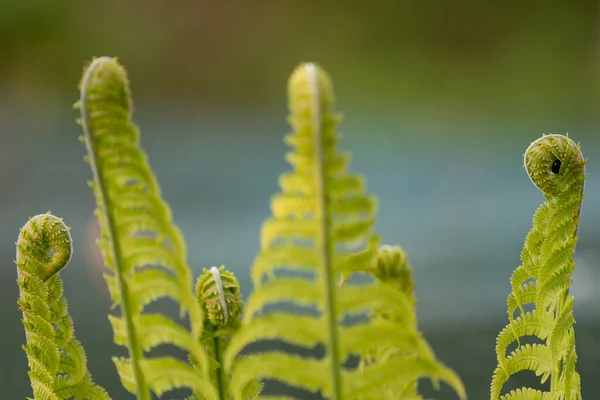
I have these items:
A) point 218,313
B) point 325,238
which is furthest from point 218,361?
point 325,238

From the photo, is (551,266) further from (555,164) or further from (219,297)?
(219,297)

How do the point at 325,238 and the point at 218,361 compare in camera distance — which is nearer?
the point at 325,238

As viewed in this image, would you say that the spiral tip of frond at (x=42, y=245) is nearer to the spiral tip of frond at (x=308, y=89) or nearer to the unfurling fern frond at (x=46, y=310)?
the unfurling fern frond at (x=46, y=310)

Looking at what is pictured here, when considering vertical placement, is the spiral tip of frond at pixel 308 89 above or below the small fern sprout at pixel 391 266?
above

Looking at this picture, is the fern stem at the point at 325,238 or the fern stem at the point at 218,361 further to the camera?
the fern stem at the point at 218,361

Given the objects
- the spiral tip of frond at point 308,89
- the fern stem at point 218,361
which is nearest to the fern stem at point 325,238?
the spiral tip of frond at point 308,89

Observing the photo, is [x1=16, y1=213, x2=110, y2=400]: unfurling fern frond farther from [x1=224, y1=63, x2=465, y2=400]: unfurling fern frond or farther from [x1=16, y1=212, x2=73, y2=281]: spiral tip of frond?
[x1=224, y1=63, x2=465, y2=400]: unfurling fern frond

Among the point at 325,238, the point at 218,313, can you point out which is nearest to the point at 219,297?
the point at 218,313
